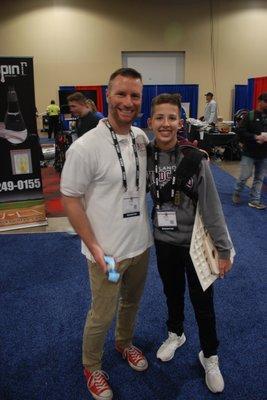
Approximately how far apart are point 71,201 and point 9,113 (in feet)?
8.90

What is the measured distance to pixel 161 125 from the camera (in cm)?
152

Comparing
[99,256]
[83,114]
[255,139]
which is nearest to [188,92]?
[255,139]

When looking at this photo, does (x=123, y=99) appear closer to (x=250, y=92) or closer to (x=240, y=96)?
(x=250, y=92)

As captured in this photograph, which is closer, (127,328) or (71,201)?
(71,201)

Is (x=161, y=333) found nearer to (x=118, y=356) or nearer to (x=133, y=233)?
(x=118, y=356)

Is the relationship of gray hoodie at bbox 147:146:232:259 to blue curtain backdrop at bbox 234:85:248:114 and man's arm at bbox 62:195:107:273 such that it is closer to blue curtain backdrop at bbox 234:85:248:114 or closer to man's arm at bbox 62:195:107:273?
man's arm at bbox 62:195:107:273

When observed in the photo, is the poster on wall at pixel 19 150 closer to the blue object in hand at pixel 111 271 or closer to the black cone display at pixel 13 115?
the black cone display at pixel 13 115

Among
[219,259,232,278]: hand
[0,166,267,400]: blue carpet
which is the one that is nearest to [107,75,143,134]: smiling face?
[219,259,232,278]: hand

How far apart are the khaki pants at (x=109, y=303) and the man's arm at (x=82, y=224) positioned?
126 millimetres

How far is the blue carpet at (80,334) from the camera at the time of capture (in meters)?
1.83

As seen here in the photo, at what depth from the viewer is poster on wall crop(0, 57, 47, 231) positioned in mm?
3621

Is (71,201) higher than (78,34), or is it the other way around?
(78,34)

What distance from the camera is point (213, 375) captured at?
1819mm

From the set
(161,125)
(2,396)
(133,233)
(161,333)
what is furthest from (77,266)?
(161,125)
